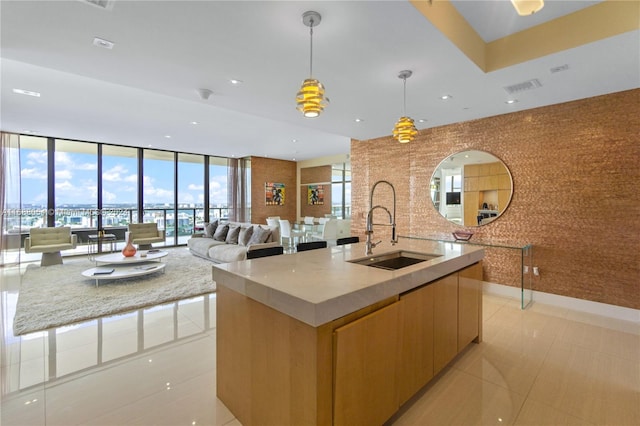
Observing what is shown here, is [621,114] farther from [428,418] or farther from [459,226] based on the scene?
[428,418]

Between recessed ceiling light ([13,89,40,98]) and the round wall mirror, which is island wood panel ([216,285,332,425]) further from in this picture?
recessed ceiling light ([13,89,40,98])

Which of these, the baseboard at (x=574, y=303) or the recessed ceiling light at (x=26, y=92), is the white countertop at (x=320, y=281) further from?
the recessed ceiling light at (x=26, y=92)

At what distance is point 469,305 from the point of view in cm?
251

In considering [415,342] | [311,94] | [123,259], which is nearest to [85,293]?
[123,259]

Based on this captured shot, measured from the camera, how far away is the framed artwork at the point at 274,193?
33.2 feet

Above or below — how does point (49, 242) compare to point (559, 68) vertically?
below

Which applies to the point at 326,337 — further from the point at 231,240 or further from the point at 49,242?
the point at 49,242

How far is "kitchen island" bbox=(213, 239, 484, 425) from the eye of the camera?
128cm

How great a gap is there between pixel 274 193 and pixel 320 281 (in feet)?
29.5

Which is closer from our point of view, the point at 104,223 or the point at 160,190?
the point at 104,223

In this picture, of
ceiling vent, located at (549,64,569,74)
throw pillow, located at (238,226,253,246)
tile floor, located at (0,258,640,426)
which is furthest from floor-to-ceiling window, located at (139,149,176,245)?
ceiling vent, located at (549,64,569,74)

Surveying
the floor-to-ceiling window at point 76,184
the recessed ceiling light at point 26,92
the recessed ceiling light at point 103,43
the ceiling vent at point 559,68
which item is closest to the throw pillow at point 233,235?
the recessed ceiling light at point 26,92

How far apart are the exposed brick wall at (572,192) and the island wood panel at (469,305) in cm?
204

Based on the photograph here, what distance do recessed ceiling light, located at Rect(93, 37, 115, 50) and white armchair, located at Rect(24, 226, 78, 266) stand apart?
5.36 metres
